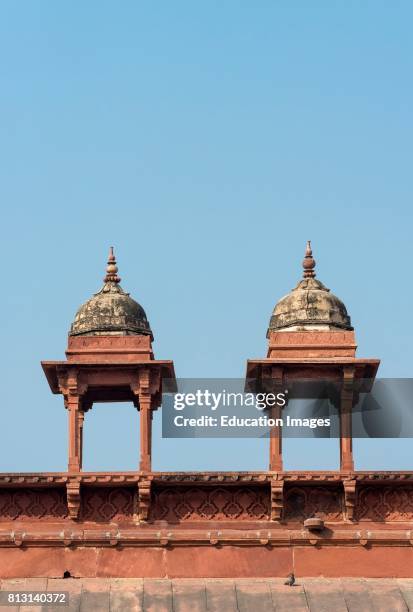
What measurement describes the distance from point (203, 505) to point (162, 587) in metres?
1.37

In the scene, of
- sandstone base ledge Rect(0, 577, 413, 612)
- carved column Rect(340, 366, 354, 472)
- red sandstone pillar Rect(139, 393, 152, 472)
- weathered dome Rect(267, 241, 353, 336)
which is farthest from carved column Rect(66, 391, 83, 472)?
carved column Rect(340, 366, 354, 472)

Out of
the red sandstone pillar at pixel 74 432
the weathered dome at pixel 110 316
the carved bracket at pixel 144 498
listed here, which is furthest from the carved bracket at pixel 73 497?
the weathered dome at pixel 110 316

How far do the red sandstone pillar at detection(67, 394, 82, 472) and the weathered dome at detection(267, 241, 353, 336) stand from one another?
10.5 feet

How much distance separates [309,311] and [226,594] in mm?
4598

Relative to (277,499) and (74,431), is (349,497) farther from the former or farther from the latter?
(74,431)

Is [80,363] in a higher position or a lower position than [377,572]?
higher

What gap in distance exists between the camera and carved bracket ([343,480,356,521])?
94.5 feet

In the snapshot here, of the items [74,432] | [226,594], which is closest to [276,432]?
[226,594]

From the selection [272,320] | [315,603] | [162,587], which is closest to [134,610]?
[162,587]

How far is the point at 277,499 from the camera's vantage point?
28.8m

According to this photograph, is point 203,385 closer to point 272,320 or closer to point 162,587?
point 272,320

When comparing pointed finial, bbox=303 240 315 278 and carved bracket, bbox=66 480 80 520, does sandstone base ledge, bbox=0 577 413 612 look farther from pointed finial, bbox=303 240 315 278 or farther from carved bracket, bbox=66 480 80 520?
pointed finial, bbox=303 240 315 278

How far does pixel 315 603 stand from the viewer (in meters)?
28.2

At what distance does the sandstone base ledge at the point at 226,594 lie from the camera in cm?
2811
